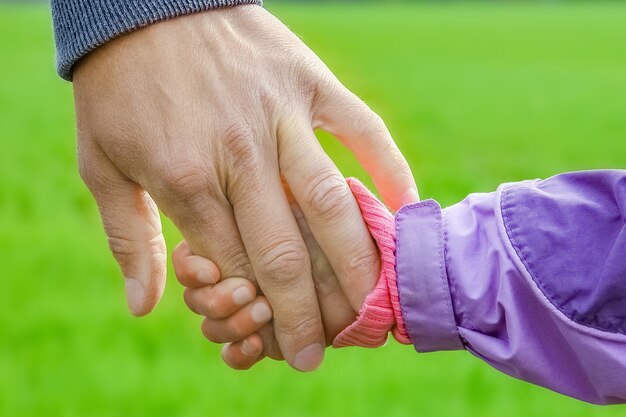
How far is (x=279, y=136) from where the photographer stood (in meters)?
1.62

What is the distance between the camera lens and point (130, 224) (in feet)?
5.74

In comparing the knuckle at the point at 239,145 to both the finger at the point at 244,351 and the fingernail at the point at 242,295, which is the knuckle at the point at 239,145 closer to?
the fingernail at the point at 242,295

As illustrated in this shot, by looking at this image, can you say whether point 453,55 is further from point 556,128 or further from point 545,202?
point 545,202

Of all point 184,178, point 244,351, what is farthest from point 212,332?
point 184,178

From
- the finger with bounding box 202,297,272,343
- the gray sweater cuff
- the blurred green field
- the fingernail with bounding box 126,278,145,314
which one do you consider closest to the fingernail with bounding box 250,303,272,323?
the finger with bounding box 202,297,272,343

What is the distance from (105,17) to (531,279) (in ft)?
2.42

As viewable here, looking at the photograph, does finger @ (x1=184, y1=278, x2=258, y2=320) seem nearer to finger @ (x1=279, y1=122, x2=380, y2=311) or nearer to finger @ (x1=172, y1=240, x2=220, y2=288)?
finger @ (x1=172, y1=240, x2=220, y2=288)

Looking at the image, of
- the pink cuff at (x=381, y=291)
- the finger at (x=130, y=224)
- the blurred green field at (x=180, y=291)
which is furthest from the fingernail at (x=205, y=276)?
the blurred green field at (x=180, y=291)

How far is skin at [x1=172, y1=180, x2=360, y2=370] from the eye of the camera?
170 cm

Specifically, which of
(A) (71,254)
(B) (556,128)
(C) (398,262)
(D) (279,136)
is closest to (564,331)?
(C) (398,262)

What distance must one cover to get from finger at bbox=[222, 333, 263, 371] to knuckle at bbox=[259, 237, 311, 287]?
0.51ft

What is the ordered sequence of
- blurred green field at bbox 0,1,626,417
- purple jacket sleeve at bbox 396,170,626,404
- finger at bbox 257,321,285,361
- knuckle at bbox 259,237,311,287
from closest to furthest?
purple jacket sleeve at bbox 396,170,626,404, knuckle at bbox 259,237,311,287, finger at bbox 257,321,285,361, blurred green field at bbox 0,1,626,417

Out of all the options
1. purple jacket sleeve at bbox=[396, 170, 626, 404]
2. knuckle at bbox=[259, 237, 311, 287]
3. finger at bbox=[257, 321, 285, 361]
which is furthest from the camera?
finger at bbox=[257, 321, 285, 361]

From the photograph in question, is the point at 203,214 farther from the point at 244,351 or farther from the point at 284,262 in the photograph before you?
the point at 244,351
